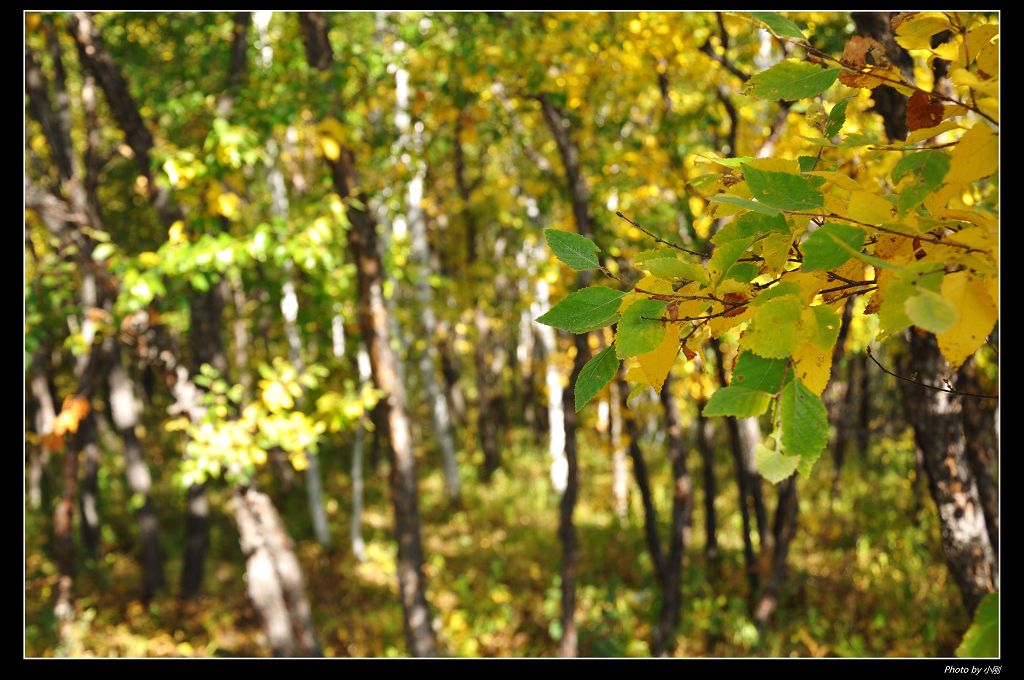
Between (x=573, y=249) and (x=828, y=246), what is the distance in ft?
0.94

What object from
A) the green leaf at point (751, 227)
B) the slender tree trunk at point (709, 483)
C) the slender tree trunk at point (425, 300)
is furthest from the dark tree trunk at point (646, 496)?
the green leaf at point (751, 227)

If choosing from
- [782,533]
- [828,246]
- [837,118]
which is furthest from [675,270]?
[782,533]

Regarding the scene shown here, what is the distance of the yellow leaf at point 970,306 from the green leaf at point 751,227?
188mm

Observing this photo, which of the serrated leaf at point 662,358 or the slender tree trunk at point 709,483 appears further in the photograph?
the slender tree trunk at point 709,483

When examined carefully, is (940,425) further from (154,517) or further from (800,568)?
(154,517)

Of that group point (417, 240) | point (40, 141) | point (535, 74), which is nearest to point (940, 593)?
point (535, 74)

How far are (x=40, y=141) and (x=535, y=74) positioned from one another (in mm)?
10130

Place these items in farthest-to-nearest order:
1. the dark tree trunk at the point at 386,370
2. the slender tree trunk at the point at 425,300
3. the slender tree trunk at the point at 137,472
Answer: the slender tree trunk at the point at 425,300, the slender tree trunk at the point at 137,472, the dark tree trunk at the point at 386,370

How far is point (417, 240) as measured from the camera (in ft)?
32.5

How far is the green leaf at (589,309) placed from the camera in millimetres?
807

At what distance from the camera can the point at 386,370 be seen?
16.1 ft

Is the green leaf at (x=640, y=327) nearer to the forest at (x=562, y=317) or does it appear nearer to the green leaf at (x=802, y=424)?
the forest at (x=562, y=317)

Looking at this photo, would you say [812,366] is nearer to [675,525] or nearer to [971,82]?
[971,82]
